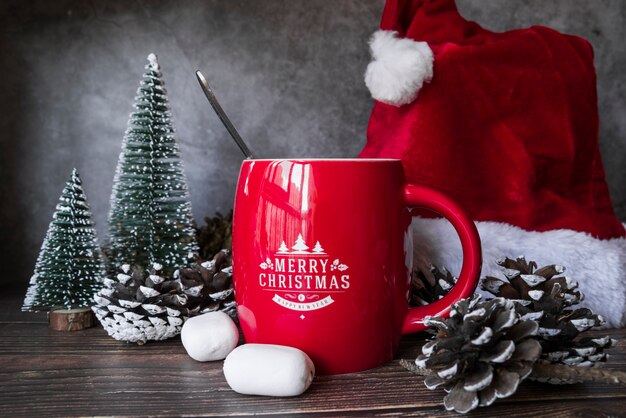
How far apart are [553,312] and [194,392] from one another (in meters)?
0.34

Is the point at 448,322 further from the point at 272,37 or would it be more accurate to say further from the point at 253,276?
the point at 272,37

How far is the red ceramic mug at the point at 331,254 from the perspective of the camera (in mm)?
526

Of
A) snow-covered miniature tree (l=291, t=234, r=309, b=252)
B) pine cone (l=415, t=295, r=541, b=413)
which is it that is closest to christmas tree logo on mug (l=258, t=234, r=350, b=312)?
snow-covered miniature tree (l=291, t=234, r=309, b=252)

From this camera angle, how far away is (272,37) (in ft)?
3.44

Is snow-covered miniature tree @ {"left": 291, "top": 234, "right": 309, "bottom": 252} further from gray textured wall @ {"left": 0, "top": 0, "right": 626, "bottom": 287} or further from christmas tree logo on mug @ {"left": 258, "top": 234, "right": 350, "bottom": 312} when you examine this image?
gray textured wall @ {"left": 0, "top": 0, "right": 626, "bottom": 287}

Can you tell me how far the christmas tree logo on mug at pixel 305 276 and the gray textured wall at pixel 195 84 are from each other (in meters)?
0.56

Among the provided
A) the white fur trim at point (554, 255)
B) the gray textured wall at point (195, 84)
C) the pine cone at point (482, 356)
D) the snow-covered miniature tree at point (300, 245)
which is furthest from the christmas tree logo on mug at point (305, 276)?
the gray textured wall at point (195, 84)

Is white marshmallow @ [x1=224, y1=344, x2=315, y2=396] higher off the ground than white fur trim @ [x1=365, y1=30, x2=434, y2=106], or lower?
lower

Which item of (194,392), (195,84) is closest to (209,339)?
(194,392)

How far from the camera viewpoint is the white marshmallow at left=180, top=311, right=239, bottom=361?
0.59 metres

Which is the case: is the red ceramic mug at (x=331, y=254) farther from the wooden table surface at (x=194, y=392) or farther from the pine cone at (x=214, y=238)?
the pine cone at (x=214, y=238)

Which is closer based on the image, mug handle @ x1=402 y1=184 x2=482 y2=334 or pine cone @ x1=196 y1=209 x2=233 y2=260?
mug handle @ x1=402 y1=184 x2=482 y2=334

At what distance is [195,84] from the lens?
3.46ft

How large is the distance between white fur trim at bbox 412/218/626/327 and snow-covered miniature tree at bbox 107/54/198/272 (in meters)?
0.33
